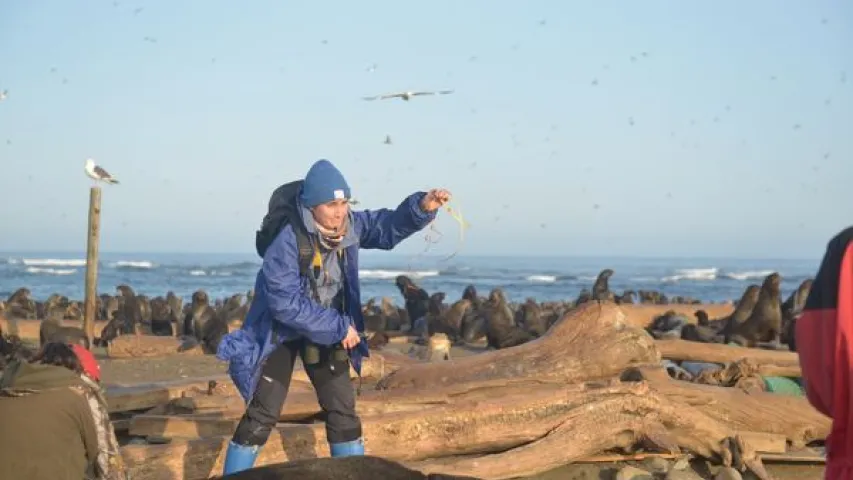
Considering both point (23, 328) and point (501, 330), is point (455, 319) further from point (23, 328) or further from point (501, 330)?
point (23, 328)

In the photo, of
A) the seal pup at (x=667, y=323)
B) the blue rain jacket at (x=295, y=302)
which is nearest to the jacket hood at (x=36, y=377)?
the blue rain jacket at (x=295, y=302)

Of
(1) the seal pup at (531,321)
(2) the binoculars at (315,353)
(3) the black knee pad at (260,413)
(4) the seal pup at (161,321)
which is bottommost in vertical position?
(4) the seal pup at (161,321)

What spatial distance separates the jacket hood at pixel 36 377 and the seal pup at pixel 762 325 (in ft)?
39.9

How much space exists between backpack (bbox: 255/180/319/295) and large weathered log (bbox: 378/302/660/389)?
8.67ft

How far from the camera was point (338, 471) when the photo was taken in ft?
9.19

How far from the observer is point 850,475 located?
2.33 meters

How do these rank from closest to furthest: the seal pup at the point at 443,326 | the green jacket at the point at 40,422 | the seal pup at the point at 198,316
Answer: the green jacket at the point at 40,422 < the seal pup at the point at 198,316 < the seal pup at the point at 443,326

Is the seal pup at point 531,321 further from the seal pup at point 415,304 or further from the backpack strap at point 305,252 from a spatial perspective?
the backpack strap at point 305,252

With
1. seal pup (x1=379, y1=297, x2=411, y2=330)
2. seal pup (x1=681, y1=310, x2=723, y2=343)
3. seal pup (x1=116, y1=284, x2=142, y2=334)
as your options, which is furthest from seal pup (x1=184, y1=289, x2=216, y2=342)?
seal pup (x1=681, y1=310, x2=723, y2=343)

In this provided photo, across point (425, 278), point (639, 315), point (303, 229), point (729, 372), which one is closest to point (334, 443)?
point (303, 229)

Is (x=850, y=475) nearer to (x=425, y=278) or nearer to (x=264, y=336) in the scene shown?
(x=264, y=336)

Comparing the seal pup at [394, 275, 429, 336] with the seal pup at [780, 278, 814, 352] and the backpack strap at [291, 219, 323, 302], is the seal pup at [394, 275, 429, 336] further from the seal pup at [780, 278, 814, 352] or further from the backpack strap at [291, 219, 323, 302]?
the backpack strap at [291, 219, 323, 302]

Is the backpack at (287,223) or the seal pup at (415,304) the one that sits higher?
the backpack at (287,223)

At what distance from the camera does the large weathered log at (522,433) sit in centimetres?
594
